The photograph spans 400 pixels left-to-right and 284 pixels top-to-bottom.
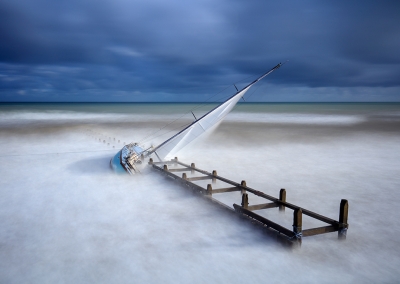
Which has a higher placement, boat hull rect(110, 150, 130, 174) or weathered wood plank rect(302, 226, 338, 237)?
boat hull rect(110, 150, 130, 174)

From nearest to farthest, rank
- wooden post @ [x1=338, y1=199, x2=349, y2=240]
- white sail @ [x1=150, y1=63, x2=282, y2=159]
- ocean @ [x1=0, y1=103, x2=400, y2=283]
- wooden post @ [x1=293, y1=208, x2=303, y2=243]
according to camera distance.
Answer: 1. ocean @ [x1=0, y1=103, x2=400, y2=283]
2. wooden post @ [x1=293, y1=208, x2=303, y2=243]
3. wooden post @ [x1=338, y1=199, x2=349, y2=240]
4. white sail @ [x1=150, y1=63, x2=282, y2=159]

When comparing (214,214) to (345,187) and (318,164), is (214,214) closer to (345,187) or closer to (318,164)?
(345,187)

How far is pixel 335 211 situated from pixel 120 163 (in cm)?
999

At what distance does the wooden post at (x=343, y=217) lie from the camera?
7805 mm

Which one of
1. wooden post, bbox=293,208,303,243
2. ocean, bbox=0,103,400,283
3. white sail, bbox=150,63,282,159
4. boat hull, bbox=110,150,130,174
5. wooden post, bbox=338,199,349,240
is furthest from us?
boat hull, bbox=110,150,130,174

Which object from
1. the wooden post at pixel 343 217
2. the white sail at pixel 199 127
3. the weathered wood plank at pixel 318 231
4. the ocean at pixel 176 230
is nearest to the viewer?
the ocean at pixel 176 230

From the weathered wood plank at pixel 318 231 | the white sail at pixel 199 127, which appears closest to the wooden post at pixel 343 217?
the weathered wood plank at pixel 318 231

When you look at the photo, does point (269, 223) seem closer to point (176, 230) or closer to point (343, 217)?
point (343, 217)

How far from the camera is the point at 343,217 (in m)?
7.89

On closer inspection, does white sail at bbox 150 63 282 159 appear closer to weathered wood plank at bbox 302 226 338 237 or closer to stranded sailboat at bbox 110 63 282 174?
stranded sailboat at bbox 110 63 282 174

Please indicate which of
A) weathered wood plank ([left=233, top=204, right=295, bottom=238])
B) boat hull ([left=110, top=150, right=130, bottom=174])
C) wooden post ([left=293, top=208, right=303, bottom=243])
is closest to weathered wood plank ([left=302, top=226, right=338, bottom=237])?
wooden post ([left=293, top=208, right=303, bottom=243])

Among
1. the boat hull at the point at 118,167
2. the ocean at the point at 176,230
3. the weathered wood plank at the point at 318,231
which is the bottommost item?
the ocean at the point at 176,230

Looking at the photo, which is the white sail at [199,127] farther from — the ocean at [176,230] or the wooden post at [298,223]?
the wooden post at [298,223]

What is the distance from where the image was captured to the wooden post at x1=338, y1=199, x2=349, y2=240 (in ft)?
25.6
